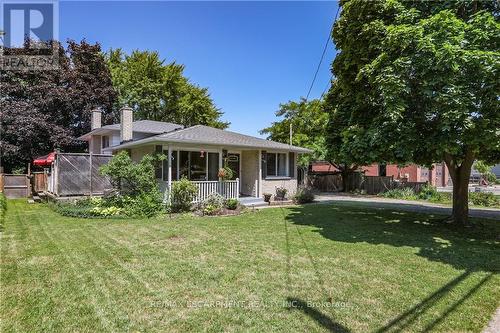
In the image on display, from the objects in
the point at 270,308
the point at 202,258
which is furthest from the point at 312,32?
the point at 270,308

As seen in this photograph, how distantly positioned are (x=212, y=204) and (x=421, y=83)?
8.62m

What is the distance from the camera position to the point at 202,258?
19.9 ft

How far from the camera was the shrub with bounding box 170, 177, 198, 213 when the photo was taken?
39.3 feet

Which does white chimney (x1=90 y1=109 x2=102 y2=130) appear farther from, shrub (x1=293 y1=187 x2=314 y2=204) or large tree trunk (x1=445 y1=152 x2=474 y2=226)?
large tree trunk (x1=445 y1=152 x2=474 y2=226)

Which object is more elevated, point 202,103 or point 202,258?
point 202,103

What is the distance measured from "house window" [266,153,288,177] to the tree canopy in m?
17.0

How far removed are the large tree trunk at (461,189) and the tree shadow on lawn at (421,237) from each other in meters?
0.56

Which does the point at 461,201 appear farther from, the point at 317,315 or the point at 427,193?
the point at 427,193

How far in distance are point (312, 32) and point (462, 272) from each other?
11618 mm

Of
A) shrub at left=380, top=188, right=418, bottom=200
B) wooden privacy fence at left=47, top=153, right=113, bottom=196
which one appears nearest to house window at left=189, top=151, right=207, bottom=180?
wooden privacy fence at left=47, top=153, right=113, bottom=196

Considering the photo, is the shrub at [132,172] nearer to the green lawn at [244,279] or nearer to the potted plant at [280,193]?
the green lawn at [244,279]

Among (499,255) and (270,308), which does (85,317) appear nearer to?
(270,308)

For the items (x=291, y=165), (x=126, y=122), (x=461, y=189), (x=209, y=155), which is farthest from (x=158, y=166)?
(x=461, y=189)

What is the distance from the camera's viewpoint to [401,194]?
68.3 feet
